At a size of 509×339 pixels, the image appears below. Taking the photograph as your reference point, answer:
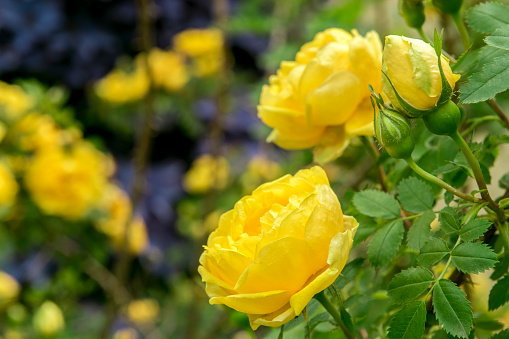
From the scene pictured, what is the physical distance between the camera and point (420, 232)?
25cm

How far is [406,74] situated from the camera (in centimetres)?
22

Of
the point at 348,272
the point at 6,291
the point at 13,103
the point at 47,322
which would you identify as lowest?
the point at 6,291

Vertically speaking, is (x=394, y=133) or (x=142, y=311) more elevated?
(x=394, y=133)

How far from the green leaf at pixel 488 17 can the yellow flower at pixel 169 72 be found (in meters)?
1.12

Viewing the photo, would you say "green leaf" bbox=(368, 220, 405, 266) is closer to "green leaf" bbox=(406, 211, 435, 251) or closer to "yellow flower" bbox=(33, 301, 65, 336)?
"green leaf" bbox=(406, 211, 435, 251)

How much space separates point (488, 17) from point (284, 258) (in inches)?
6.5

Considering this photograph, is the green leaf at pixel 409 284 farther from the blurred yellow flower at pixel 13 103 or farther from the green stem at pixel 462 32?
the blurred yellow flower at pixel 13 103

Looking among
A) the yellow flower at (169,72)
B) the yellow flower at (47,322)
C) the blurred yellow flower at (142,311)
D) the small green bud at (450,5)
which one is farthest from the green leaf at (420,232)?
the blurred yellow flower at (142,311)

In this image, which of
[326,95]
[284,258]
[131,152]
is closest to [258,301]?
[284,258]

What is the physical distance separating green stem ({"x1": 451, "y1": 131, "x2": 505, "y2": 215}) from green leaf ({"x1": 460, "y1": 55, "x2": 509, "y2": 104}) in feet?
0.07

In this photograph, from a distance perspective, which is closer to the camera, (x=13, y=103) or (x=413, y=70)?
(x=413, y=70)

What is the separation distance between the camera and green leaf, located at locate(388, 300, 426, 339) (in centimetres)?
22

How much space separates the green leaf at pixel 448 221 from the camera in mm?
227

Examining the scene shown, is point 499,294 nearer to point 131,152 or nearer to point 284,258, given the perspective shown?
point 284,258
